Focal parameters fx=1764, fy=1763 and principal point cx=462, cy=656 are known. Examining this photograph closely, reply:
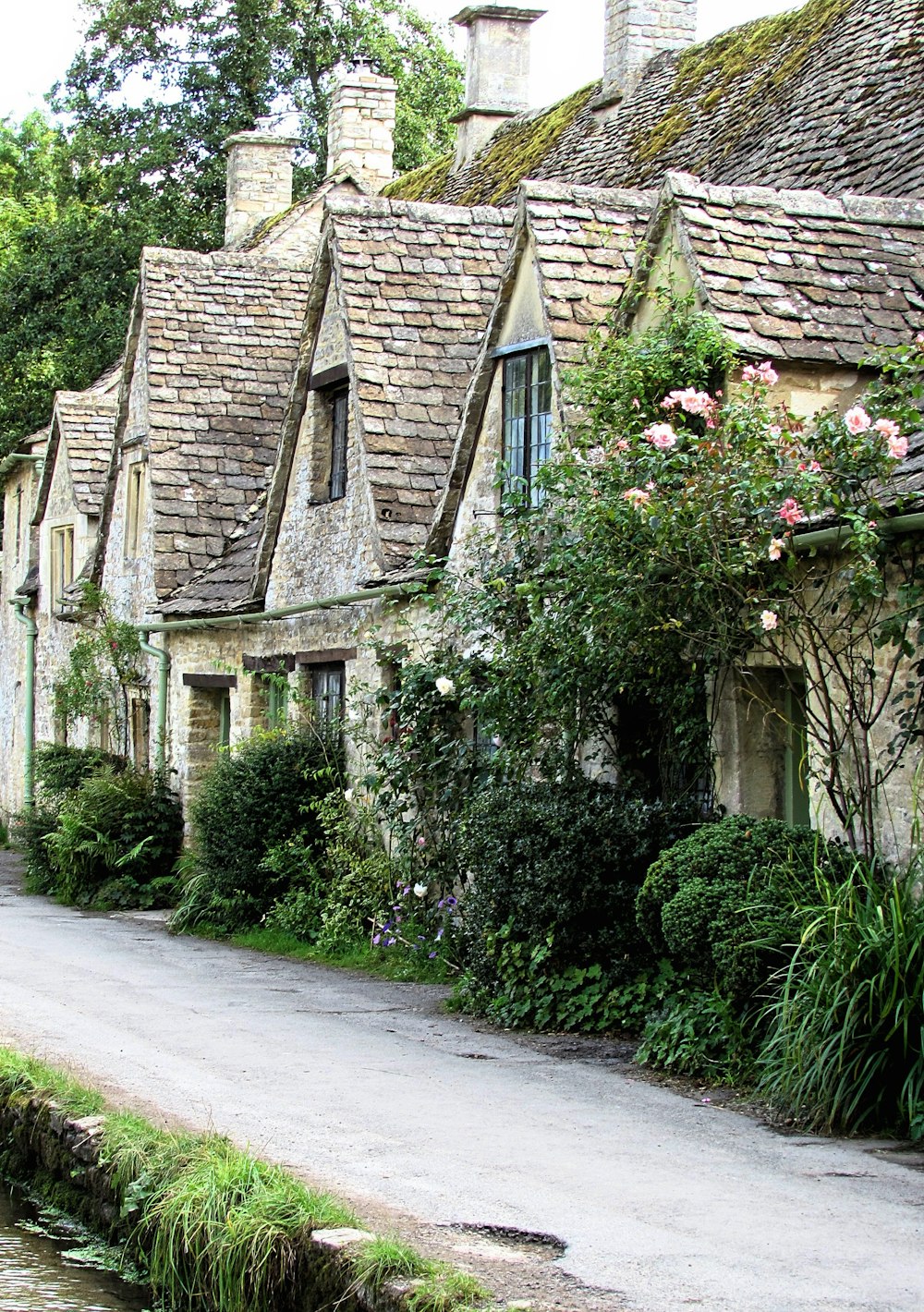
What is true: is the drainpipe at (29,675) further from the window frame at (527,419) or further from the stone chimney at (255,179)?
the window frame at (527,419)

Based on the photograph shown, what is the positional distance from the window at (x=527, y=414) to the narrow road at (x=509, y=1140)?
13.1 feet

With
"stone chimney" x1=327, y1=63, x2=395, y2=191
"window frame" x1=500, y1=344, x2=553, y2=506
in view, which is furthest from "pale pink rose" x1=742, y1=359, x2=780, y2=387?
"stone chimney" x1=327, y1=63, x2=395, y2=191

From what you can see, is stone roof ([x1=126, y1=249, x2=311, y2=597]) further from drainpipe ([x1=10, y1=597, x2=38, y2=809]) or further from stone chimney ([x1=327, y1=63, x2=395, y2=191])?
drainpipe ([x1=10, y1=597, x2=38, y2=809])

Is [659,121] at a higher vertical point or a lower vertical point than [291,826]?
higher

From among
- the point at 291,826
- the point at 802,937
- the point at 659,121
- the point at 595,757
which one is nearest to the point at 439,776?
the point at 595,757

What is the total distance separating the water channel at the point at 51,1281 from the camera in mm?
6965

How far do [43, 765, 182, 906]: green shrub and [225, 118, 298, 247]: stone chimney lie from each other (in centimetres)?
1336

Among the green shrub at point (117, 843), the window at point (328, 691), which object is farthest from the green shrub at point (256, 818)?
the green shrub at point (117, 843)

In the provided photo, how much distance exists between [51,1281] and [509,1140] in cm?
202

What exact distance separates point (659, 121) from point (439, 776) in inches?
378

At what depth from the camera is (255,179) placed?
30.7m

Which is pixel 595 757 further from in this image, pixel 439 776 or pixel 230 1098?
pixel 230 1098

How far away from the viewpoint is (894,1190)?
22.6 feet

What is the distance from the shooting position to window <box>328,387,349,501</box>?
16.7 metres
